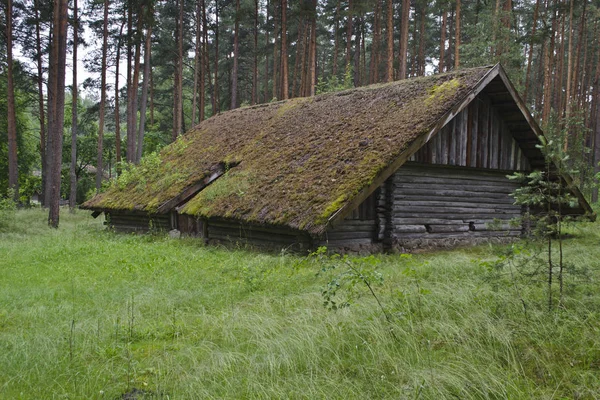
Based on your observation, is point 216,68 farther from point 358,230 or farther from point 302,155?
point 358,230

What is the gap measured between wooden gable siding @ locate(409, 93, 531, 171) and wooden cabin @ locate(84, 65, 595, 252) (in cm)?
3

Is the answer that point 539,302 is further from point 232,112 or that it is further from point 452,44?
point 452,44

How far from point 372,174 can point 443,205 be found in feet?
12.4

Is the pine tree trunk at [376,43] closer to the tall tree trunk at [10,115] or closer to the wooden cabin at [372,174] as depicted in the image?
the wooden cabin at [372,174]

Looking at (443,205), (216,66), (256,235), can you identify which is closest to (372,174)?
(443,205)

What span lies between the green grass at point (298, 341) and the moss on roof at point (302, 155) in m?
3.25

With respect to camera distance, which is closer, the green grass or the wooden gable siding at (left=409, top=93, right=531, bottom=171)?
the green grass

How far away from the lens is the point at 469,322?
14.9ft

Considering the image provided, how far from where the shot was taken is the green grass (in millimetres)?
3639

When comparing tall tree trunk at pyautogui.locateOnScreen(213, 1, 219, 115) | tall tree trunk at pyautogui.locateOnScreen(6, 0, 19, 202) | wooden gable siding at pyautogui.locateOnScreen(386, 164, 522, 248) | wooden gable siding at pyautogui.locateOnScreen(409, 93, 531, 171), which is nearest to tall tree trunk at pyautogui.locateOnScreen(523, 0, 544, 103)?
wooden gable siding at pyautogui.locateOnScreen(409, 93, 531, 171)

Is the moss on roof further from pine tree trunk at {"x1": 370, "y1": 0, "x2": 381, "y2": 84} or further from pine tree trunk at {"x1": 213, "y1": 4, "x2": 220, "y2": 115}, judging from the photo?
pine tree trunk at {"x1": 213, "y1": 4, "x2": 220, "y2": 115}

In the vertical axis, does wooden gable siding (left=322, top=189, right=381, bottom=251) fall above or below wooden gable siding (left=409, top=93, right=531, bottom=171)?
below

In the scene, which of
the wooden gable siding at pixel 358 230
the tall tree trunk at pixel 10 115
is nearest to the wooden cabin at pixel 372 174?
the wooden gable siding at pixel 358 230

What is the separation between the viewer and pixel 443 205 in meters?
13.2
